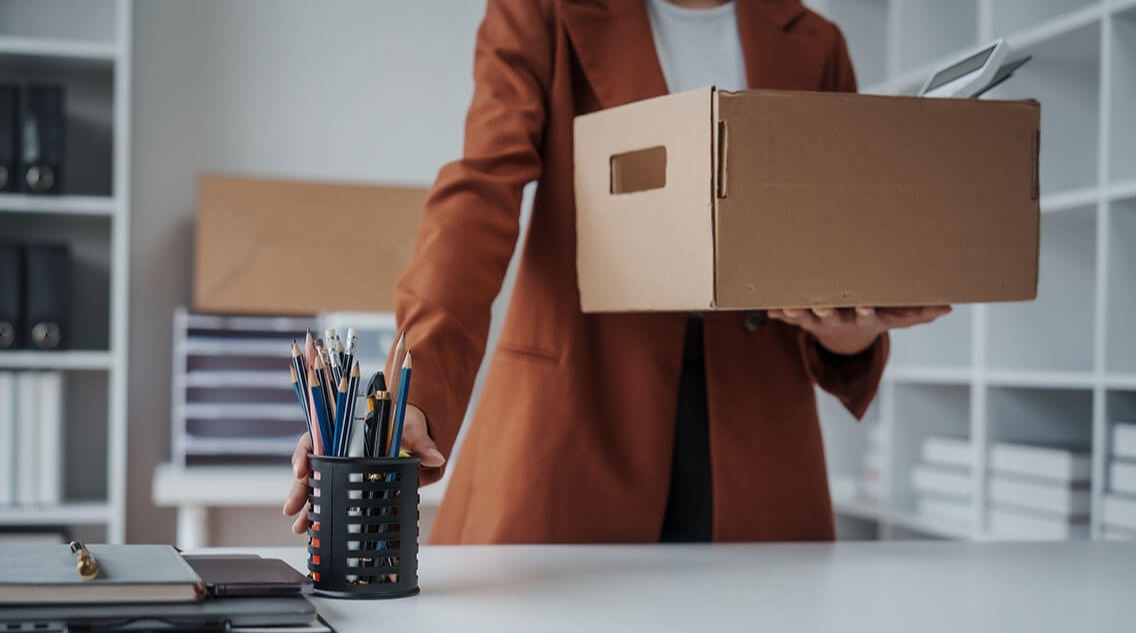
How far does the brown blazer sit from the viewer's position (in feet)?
3.94

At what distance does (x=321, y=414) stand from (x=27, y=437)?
6.27 feet

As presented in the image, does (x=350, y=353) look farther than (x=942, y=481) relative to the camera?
No

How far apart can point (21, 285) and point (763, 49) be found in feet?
5.82

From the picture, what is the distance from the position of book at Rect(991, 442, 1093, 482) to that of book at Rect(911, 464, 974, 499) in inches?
4.3

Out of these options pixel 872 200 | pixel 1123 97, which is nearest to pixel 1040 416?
pixel 1123 97

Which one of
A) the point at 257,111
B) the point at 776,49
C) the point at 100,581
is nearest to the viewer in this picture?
the point at 100,581

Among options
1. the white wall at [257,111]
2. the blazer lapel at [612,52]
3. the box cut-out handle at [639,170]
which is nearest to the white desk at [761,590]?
the box cut-out handle at [639,170]

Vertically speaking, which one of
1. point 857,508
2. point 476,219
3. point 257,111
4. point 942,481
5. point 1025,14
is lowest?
point 857,508

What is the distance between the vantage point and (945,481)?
96.6 inches

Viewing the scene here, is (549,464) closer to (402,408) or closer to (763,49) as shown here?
(402,408)

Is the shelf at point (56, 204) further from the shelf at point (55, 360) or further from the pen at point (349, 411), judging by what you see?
the pen at point (349, 411)

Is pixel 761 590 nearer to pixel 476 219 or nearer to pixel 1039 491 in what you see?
pixel 476 219

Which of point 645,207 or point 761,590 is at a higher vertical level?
point 645,207

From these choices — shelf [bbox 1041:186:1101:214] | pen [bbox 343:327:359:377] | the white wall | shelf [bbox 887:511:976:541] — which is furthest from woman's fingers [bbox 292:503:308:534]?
the white wall
